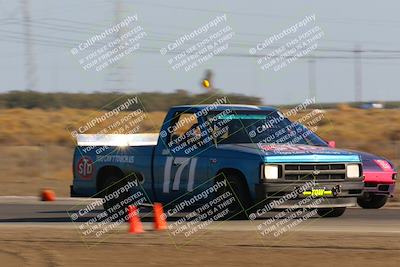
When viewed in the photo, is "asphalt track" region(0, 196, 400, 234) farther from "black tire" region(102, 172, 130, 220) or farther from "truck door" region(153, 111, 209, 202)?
"truck door" region(153, 111, 209, 202)

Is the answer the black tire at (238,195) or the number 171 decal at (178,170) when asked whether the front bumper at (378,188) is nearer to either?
the black tire at (238,195)

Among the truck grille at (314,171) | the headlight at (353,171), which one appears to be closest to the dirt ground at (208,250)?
the truck grille at (314,171)

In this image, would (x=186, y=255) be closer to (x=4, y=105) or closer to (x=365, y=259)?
(x=365, y=259)

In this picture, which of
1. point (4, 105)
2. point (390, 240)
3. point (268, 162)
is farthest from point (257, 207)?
point (4, 105)

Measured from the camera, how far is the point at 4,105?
8388 cm

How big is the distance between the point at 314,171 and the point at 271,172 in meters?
0.71

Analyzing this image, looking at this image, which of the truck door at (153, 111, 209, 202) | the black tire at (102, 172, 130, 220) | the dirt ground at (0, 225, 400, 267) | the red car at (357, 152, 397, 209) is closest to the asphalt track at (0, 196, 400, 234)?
the red car at (357, 152, 397, 209)

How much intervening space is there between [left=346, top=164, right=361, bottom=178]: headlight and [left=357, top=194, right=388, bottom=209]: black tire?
113 inches

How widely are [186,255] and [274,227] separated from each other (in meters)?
2.94

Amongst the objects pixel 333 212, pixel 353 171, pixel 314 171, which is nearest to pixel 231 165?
pixel 314 171

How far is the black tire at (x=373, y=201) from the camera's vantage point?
1823 centimetres

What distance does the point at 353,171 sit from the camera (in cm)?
1532

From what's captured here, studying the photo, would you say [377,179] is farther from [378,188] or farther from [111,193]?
[111,193]

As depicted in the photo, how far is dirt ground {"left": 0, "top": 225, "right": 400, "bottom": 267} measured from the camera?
10.8 meters
